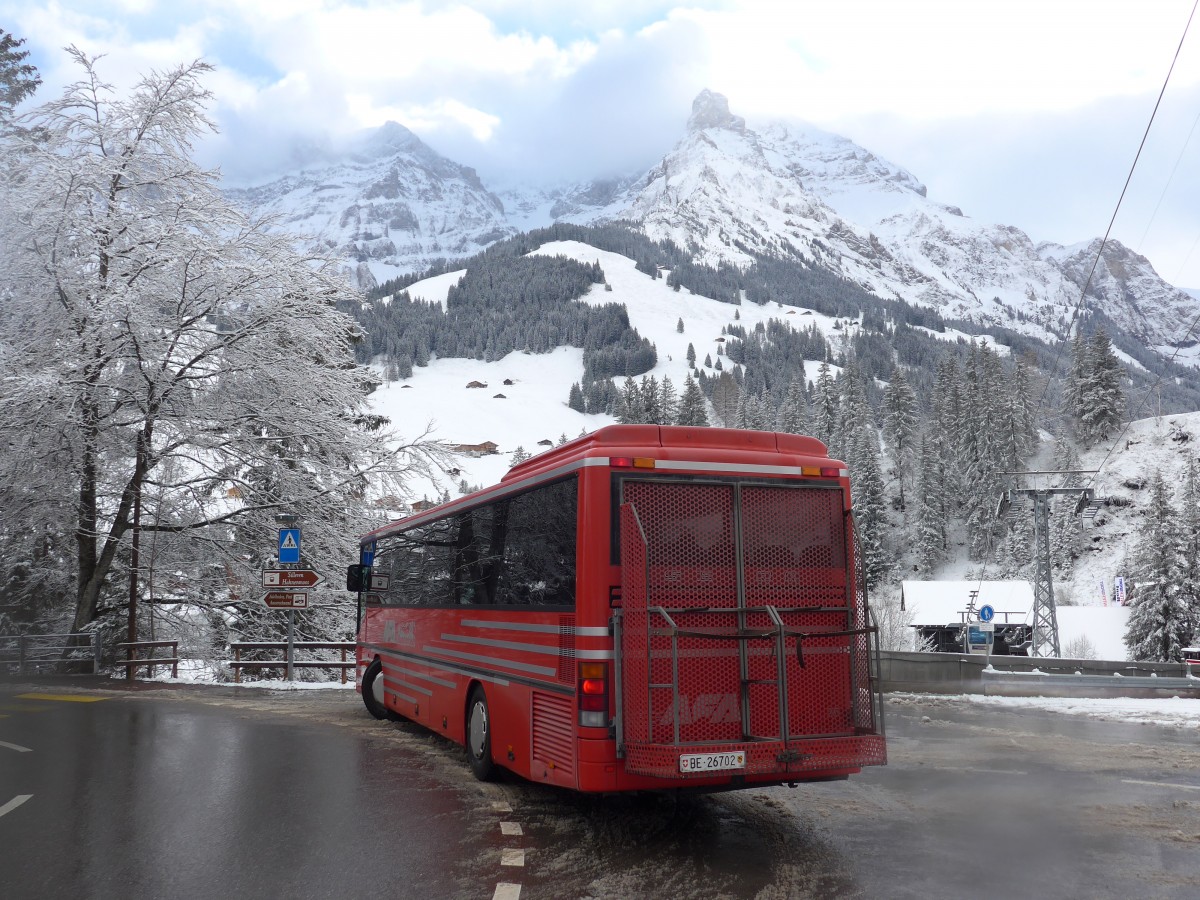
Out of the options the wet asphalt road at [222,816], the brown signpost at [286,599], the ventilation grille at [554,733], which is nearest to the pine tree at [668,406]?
the brown signpost at [286,599]

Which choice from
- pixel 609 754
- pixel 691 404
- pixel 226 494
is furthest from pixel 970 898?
pixel 691 404

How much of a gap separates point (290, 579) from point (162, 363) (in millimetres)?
5463

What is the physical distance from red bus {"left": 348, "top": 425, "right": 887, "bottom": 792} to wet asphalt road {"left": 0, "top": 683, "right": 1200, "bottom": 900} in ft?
2.07

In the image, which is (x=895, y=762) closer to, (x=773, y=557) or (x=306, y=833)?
(x=773, y=557)

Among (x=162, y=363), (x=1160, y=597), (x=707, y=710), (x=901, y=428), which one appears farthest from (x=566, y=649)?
(x=901, y=428)

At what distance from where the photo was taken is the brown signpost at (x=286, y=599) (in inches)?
810

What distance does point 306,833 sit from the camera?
24.3 ft

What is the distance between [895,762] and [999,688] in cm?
1377

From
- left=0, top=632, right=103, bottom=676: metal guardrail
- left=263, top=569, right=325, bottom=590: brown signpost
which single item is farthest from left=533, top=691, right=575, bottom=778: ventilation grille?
left=0, top=632, right=103, bottom=676: metal guardrail

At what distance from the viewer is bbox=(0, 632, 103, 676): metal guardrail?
23.4 meters

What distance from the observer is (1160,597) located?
49344mm

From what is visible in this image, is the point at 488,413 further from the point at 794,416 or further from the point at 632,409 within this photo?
the point at 794,416

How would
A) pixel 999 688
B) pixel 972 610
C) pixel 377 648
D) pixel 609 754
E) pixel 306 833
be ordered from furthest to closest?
pixel 972 610
pixel 999 688
pixel 377 648
pixel 306 833
pixel 609 754

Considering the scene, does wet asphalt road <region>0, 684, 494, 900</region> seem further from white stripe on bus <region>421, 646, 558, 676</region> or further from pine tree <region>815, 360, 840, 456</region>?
pine tree <region>815, 360, 840, 456</region>
